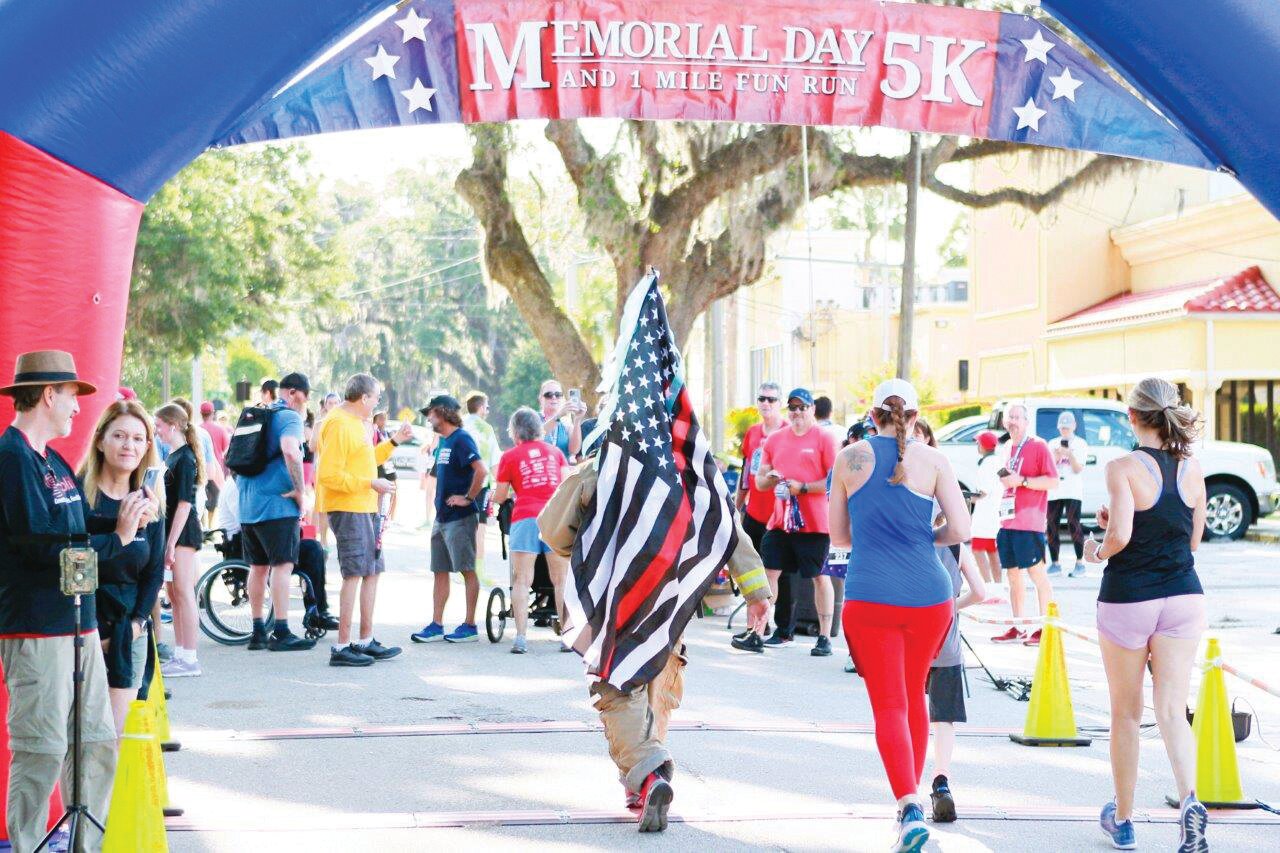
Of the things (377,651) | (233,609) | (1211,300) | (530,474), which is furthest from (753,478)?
(1211,300)

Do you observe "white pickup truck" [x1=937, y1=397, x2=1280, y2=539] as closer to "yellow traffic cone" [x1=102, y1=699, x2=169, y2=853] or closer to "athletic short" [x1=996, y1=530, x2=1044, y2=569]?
"athletic short" [x1=996, y1=530, x2=1044, y2=569]

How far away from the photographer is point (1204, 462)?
70.2 feet

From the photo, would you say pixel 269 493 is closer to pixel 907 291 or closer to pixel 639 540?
pixel 639 540

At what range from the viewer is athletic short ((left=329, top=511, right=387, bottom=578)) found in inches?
419

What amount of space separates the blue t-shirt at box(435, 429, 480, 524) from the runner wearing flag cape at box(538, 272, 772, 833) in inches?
200

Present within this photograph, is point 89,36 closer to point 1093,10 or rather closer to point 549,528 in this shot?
point 549,528

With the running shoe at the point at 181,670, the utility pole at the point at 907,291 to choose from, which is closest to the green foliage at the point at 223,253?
the utility pole at the point at 907,291

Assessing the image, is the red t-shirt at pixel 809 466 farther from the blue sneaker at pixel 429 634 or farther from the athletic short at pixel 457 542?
the blue sneaker at pixel 429 634

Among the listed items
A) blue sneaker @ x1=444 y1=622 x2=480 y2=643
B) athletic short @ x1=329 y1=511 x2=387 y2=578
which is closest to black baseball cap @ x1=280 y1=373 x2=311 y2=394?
athletic short @ x1=329 y1=511 x2=387 y2=578

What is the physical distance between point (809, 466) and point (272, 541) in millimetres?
3935

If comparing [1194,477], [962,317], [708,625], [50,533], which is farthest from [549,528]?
[962,317]

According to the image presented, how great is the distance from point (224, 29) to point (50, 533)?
2.19 m

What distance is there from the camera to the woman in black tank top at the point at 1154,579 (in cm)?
615

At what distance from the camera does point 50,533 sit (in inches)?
206
